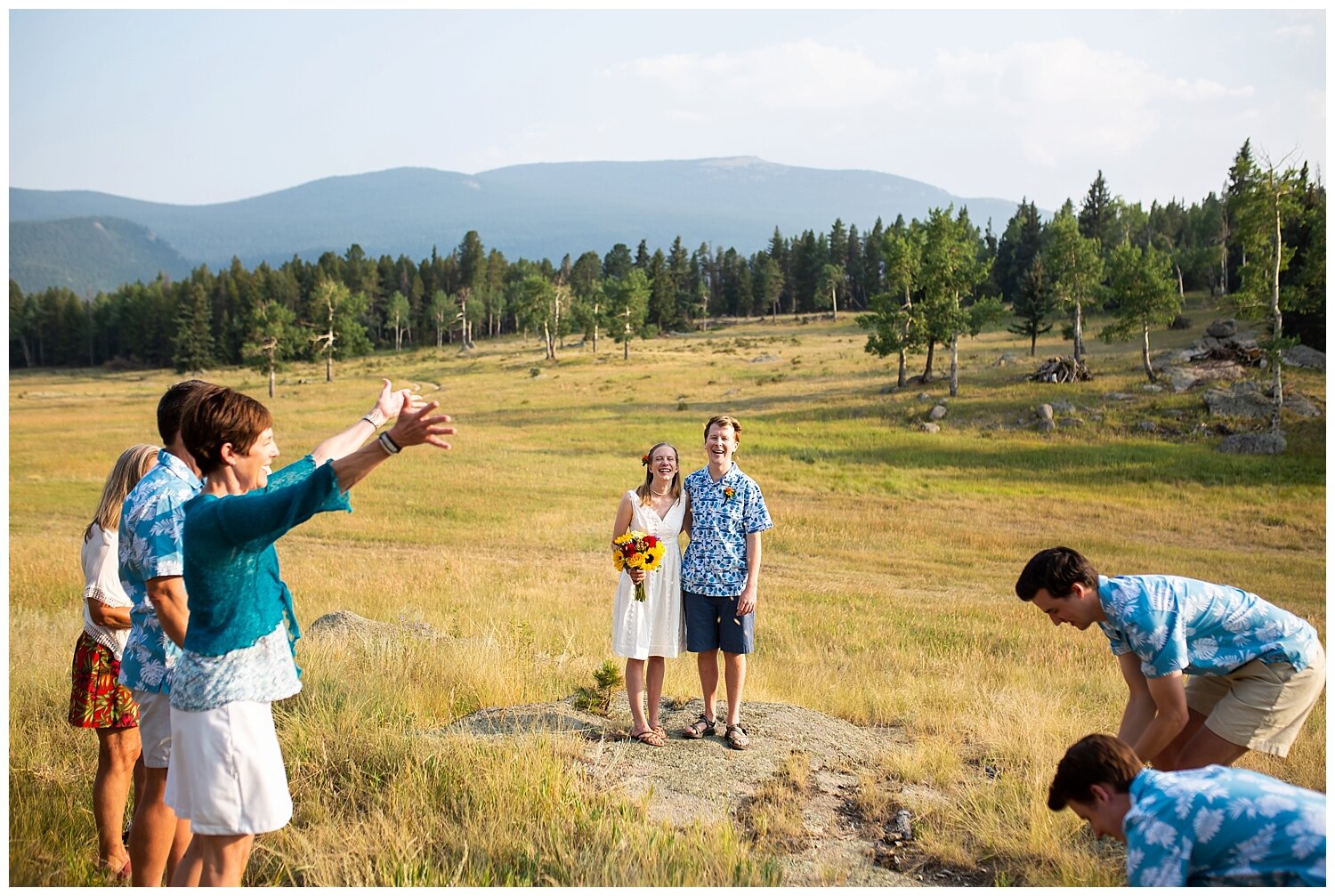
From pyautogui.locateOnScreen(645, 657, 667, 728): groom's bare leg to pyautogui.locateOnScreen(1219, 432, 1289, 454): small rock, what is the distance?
29406 millimetres

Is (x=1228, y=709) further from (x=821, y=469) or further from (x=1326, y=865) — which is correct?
(x=821, y=469)

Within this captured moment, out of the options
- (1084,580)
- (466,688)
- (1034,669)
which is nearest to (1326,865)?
(1084,580)

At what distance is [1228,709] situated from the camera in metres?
4.79

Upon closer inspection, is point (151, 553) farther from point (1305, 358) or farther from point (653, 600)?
point (1305, 358)

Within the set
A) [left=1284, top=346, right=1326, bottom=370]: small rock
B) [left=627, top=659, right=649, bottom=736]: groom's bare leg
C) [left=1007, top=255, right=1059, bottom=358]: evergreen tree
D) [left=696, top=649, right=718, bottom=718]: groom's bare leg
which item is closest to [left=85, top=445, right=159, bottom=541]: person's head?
[left=627, top=659, right=649, bottom=736]: groom's bare leg

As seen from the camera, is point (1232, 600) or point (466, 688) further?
point (466, 688)

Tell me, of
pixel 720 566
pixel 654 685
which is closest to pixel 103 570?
pixel 654 685

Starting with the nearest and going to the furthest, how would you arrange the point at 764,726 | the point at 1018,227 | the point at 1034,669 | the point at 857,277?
the point at 764,726, the point at 1034,669, the point at 1018,227, the point at 857,277

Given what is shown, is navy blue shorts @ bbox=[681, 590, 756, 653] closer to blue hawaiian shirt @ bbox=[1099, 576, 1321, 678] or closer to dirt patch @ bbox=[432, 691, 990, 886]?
dirt patch @ bbox=[432, 691, 990, 886]

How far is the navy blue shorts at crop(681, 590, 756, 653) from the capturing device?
22.5ft

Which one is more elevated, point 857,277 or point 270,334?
point 857,277

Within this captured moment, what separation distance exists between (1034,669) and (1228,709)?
18.0 ft

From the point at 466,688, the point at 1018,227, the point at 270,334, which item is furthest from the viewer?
the point at 1018,227

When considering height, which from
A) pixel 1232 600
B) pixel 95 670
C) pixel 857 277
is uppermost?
pixel 857 277
